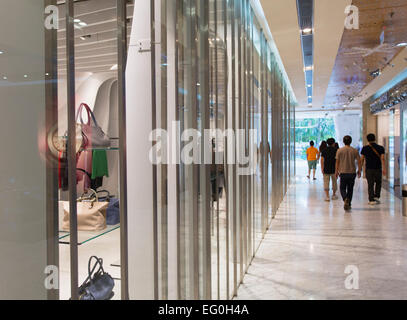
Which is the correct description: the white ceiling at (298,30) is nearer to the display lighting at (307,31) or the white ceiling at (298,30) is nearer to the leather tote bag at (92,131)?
the display lighting at (307,31)

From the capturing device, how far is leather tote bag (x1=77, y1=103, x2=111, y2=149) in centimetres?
106

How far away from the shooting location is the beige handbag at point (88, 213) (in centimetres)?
102

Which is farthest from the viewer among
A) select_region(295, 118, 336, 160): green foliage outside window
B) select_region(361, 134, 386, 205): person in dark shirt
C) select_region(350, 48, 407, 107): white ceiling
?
select_region(295, 118, 336, 160): green foliage outside window

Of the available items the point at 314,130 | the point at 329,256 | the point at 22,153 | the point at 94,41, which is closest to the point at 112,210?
the point at 22,153

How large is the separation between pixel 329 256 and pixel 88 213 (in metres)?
3.73

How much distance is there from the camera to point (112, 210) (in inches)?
48.3

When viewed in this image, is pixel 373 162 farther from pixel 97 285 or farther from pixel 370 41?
pixel 97 285

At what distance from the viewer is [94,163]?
1133mm

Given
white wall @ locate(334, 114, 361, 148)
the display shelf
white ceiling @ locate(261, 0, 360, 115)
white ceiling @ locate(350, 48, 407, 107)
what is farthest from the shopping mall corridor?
Result: white wall @ locate(334, 114, 361, 148)

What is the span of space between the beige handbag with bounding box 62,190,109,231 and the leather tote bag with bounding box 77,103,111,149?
17cm

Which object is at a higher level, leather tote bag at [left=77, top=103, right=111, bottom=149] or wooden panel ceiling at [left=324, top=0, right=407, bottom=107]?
wooden panel ceiling at [left=324, top=0, right=407, bottom=107]

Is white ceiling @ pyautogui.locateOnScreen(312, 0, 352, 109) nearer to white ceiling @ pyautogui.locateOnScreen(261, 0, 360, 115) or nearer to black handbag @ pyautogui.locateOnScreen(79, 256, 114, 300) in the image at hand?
white ceiling @ pyautogui.locateOnScreen(261, 0, 360, 115)
